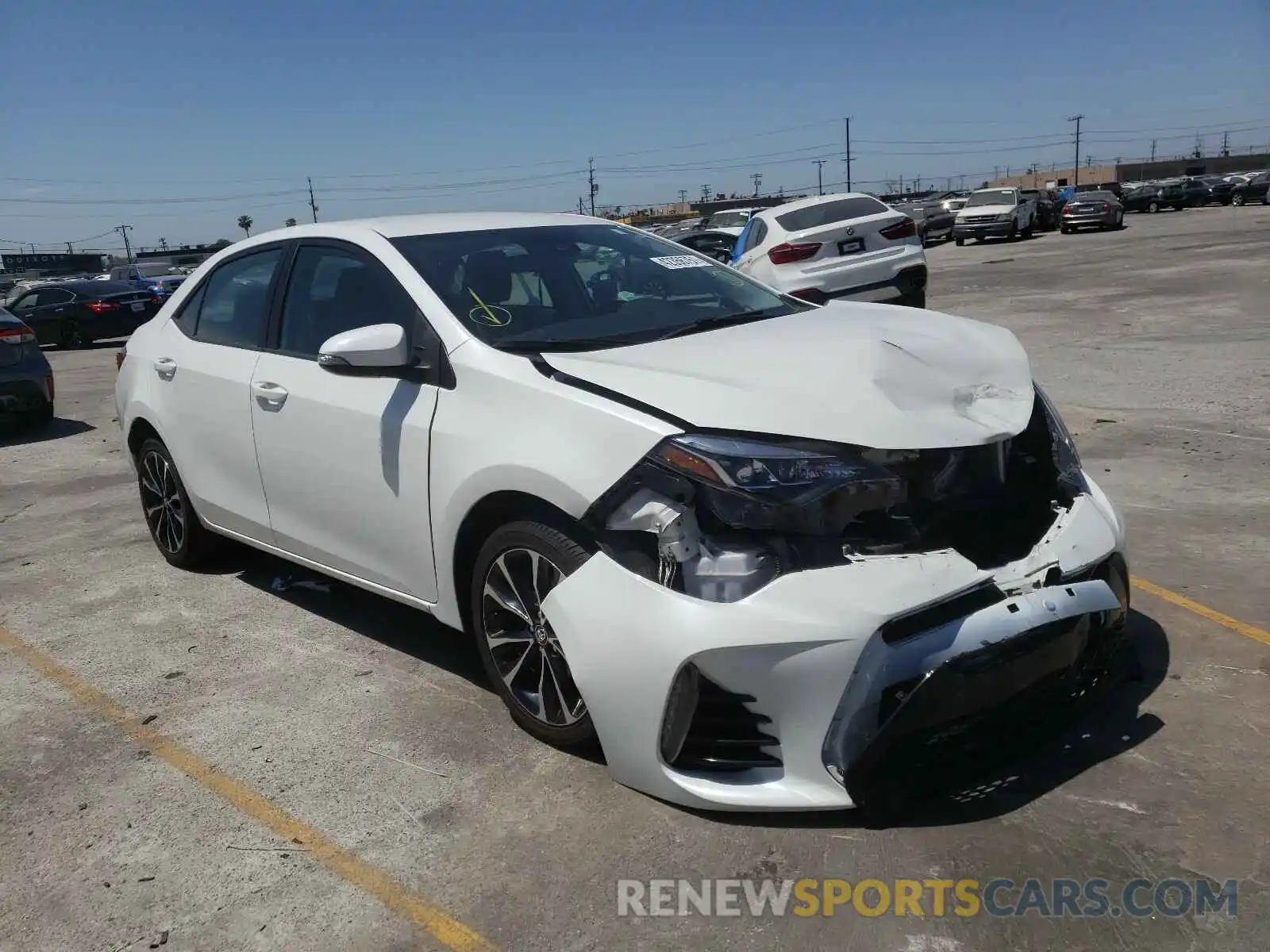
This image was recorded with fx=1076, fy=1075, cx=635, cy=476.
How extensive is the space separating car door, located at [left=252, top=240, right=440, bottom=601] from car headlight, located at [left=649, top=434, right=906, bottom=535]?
1.14 m

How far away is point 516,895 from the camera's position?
2.77 m

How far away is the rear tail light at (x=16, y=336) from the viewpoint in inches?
423

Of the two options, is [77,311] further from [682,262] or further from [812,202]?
[682,262]

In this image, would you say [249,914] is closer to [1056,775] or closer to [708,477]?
[708,477]

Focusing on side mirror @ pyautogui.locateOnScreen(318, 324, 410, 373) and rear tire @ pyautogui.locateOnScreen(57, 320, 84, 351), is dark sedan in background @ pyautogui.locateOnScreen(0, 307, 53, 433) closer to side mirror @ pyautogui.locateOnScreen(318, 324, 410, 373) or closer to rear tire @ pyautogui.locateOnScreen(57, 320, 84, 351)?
side mirror @ pyautogui.locateOnScreen(318, 324, 410, 373)

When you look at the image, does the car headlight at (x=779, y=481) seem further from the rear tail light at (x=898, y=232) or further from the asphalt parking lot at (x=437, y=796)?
the rear tail light at (x=898, y=232)

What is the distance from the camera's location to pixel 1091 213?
35344 millimetres

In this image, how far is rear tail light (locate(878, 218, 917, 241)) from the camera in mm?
13531

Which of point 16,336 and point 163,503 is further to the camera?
point 16,336

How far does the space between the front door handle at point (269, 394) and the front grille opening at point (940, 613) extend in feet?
8.88

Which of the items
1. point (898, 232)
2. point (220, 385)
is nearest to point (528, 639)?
point (220, 385)

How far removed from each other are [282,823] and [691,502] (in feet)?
5.14

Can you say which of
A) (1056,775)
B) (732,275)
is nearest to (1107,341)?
(732,275)

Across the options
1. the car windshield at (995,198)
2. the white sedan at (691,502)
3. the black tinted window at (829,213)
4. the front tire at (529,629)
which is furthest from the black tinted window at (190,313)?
the car windshield at (995,198)
